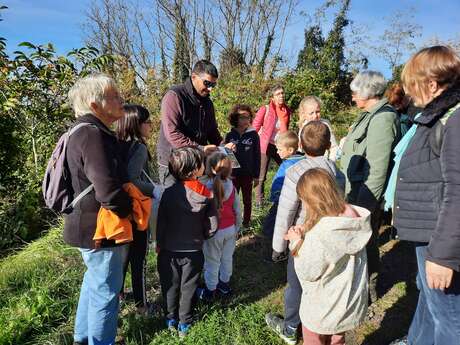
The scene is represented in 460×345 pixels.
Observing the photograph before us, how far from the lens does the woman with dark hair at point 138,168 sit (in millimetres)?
2750

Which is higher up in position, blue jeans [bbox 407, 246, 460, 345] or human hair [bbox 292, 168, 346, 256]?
human hair [bbox 292, 168, 346, 256]

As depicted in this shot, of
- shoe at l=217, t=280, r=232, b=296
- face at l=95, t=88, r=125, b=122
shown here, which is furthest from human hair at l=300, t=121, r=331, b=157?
shoe at l=217, t=280, r=232, b=296

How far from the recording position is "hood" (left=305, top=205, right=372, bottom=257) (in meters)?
2.01

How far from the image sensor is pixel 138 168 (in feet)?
9.07

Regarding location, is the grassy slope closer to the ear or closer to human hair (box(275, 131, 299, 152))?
human hair (box(275, 131, 299, 152))

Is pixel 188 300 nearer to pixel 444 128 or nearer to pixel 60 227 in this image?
pixel 444 128

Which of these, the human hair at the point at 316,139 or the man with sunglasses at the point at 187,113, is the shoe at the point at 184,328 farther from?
the human hair at the point at 316,139

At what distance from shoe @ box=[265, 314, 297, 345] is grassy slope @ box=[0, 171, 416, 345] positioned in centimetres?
5

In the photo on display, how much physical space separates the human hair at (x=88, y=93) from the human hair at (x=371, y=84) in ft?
6.25

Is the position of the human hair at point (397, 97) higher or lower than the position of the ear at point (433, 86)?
higher

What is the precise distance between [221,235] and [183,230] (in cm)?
58

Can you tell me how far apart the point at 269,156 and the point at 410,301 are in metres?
3.27

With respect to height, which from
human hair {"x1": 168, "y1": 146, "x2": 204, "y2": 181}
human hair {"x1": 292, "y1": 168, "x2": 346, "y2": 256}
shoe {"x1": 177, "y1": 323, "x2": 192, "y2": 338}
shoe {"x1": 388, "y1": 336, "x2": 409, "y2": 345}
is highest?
human hair {"x1": 168, "y1": 146, "x2": 204, "y2": 181}

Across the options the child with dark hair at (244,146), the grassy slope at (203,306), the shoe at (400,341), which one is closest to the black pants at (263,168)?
the child with dark hair at (244,146)
